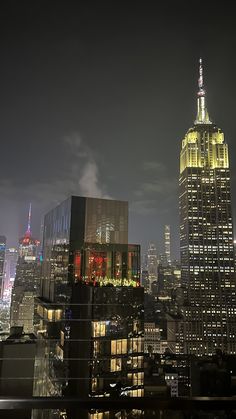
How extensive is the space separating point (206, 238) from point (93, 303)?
26.2m

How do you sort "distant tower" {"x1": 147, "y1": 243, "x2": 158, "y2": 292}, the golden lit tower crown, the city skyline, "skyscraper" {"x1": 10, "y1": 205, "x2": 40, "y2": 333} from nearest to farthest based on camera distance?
1. the city skyline
2. "skyscraper" {"x1": 10, "y1": 205, "x2": 40, "y2": 333}
3. "distant tower" {"x1": 147, "y1": 243, "x2": 158, "y2": 292}
4. the golden lit tower crown

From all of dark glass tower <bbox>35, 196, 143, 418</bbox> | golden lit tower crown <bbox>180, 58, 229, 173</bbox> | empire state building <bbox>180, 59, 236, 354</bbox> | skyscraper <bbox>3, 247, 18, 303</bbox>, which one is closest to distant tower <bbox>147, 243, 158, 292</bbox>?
empire state building <bbox>180, 59, 236, 354</bbox>

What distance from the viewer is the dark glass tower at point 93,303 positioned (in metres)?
6.15

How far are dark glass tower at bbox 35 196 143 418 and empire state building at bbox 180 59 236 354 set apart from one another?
20987 mm

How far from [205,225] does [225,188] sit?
15.7 feet

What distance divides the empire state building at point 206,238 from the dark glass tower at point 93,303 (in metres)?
21.0

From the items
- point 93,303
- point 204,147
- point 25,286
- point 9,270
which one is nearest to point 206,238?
point 204,147

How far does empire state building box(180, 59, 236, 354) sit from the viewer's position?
27609 millimetres

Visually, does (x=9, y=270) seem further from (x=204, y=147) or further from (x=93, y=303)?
(x=204, y=147)

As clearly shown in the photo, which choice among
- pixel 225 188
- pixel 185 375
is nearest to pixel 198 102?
pixel 225 188

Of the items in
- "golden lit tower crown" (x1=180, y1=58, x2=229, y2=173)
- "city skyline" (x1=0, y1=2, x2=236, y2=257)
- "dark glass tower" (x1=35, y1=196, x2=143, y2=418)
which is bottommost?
"dark glass tower" (x1=35, y1=196, x2=143, y2=418)

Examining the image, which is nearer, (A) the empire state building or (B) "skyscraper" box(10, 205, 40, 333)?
(B) "skyscraper" box(10, 205, 40, 333)

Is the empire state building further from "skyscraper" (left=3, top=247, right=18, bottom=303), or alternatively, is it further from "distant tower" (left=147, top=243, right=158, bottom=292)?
"skyscraper" (left=3, top=247, right=18, bottom=303)

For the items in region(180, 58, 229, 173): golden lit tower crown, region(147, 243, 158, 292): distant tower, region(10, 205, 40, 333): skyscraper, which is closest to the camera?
region(10, 205, 40, 333): skyscraper
